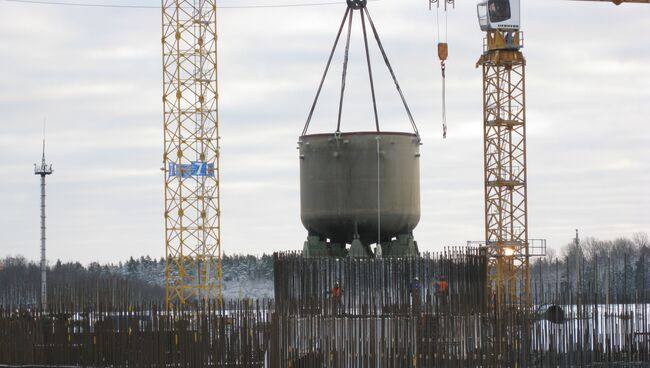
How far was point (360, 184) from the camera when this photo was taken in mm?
24688

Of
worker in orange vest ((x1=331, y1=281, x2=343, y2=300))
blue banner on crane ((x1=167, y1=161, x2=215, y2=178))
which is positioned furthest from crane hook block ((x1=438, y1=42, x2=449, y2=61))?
worker in orange vest ((x1=331, y1=281, x2=343, y2=300))

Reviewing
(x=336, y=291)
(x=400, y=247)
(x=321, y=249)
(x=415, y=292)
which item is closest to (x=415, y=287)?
(x=415, y=292)

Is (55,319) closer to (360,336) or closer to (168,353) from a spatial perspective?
(168,353)

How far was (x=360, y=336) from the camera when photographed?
24562mm

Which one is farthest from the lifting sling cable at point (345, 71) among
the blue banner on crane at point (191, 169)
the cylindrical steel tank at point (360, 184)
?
the blue banner on crane at point (191, 169)

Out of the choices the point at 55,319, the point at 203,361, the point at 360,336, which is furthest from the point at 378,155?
the point at 55,319

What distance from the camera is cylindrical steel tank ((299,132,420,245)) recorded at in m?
24.7

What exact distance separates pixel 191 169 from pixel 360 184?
47.8 meters

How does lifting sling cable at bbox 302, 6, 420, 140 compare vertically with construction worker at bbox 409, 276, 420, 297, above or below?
above

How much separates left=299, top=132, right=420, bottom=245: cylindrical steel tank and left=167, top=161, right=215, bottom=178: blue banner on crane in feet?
154

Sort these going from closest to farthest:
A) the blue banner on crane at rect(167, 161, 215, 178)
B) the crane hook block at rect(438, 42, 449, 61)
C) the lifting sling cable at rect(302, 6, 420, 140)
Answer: the lifting sling cable at rect(302, 6, 420, 140) → the crane hook block at rect(438, 42, 449, 61) → the blue banner on crane at rect(167, 161, 215, 178)

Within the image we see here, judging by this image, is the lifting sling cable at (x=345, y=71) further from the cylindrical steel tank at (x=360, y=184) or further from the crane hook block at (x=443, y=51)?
the crane hook block at (x=443, y=51)

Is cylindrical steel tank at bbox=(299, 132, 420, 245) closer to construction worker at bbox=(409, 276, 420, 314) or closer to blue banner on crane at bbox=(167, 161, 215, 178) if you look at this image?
construction worker at bbox=(409, 276, 420, 314)

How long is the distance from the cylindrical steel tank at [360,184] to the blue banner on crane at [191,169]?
154 ft
